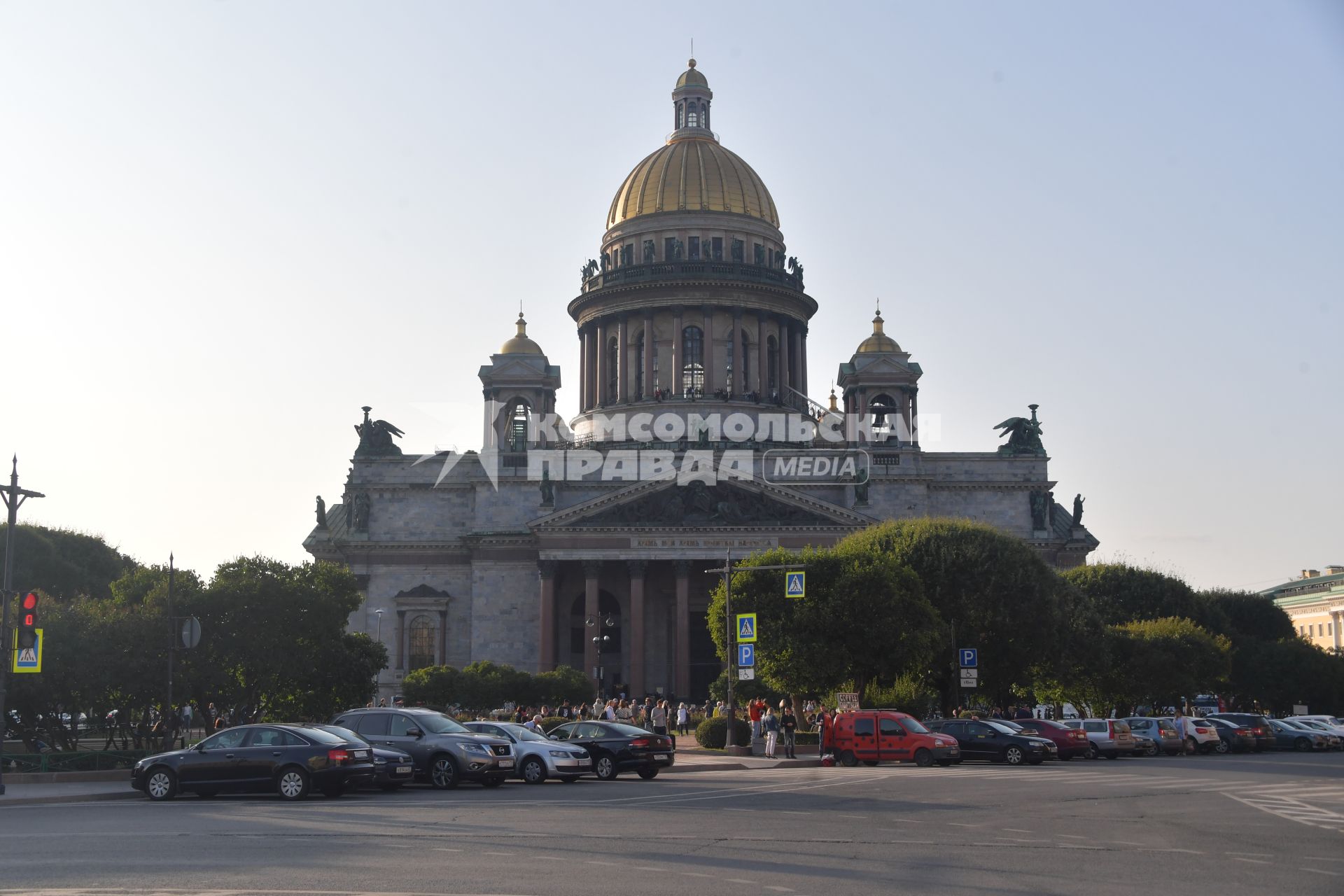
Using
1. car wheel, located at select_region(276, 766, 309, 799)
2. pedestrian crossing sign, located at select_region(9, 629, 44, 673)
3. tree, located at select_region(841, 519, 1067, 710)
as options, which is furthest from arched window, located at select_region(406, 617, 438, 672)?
car wheel, located at select_region(276, 766, 309, 799)

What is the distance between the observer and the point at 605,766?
3597cm

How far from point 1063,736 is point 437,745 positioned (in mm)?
22350

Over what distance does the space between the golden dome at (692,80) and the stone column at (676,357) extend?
59.3 ft

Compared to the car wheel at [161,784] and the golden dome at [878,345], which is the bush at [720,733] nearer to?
the car wheel at [161,784]

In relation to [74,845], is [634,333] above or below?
above

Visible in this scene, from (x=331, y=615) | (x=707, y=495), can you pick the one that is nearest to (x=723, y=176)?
(x=707, y=495)

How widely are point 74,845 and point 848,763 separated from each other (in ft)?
87.2

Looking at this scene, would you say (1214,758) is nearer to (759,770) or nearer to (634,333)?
(759,770)

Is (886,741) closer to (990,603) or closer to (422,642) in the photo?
(990,603)

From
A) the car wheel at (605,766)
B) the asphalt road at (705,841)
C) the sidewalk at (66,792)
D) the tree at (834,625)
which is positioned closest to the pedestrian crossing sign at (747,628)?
the tree at (834,625)

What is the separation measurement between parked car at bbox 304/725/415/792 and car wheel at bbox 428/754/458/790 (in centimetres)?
104

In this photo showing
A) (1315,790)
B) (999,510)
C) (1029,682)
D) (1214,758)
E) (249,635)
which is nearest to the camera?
(1315,790)

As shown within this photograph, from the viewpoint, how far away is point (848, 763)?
43031 mm

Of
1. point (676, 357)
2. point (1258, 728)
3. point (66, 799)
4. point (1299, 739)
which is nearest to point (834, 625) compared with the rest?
point (1258, 728)
